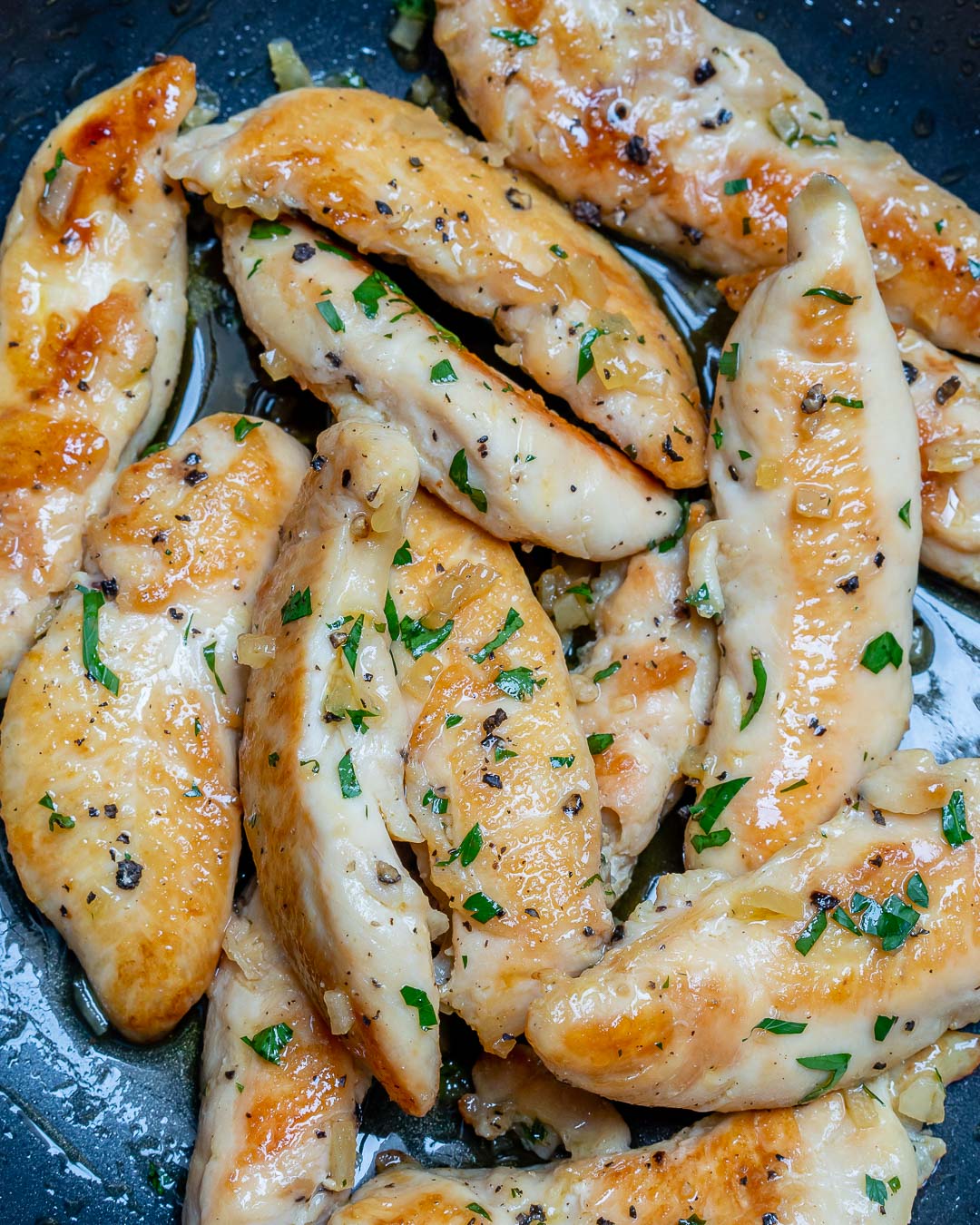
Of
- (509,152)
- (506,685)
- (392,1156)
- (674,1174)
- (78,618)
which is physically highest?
(509,152)

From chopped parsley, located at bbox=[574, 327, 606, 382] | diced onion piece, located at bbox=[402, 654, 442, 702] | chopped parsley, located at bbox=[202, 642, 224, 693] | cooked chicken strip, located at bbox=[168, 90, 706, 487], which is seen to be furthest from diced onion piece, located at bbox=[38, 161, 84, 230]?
diced onion piece, located at bbox=[402, 654, 442, 702]

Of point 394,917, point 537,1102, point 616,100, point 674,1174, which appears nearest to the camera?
point 394,917

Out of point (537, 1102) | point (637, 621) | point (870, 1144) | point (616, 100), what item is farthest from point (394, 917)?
point (616, 100)

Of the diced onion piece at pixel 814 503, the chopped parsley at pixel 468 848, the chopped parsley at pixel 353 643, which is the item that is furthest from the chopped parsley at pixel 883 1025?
the chopped parsley at pixel 353 643

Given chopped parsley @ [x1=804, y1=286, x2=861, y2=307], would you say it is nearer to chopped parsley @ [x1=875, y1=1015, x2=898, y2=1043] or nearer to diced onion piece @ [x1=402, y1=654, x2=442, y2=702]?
diced onion piece @ [x1=402, y1=654, x2=442, y2=702]

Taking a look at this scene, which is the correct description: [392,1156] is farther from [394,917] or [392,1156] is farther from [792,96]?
[792,96]

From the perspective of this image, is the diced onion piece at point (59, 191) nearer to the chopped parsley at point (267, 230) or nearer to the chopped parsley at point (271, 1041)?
the chopped parsley at point (267, 230)

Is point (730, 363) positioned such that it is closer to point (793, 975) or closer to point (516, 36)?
point (516, 36)
